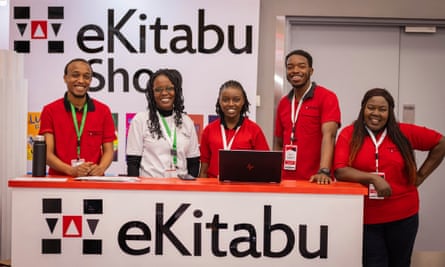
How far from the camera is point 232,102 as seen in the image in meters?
3.47

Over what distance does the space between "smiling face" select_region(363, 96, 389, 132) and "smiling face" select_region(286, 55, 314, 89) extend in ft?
1.73

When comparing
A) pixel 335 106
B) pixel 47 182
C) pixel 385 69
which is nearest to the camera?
pixel 47 182

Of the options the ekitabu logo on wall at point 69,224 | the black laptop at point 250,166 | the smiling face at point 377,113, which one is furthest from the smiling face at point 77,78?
the smiling face at point 377,113

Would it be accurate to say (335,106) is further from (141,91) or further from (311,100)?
(141,91)

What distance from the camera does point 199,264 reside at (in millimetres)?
2807

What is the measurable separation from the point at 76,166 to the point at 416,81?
333 cm

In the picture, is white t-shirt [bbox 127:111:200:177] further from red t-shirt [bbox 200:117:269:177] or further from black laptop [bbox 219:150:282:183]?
black laptop [bbox 219:150:282:183]

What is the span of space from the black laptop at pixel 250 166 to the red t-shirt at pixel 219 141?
624mm

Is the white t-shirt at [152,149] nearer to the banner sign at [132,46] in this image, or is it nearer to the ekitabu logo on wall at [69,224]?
the ekitabu logo on wall at [69,224]

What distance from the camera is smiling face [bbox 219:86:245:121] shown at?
136 inches

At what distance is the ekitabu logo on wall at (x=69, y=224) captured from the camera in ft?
9.19

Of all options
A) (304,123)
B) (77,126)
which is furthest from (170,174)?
(304,123)

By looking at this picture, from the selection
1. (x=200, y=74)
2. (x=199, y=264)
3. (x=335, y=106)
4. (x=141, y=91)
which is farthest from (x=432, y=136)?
(x=141, y=91)

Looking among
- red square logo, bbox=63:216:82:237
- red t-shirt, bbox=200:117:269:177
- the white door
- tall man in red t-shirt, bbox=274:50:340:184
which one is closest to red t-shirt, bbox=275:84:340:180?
tall man in red t-shirt, bbox=274:50:340:184
